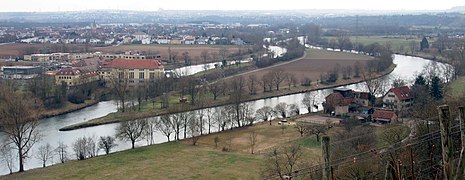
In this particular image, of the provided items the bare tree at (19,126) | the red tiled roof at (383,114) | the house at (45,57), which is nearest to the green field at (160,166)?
the bare tree at (19,126)

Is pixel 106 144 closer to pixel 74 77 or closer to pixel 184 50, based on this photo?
pixel 74 77

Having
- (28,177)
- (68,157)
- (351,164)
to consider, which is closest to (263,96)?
(68,157)

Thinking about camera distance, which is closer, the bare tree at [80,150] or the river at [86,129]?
the bare tree at [80,150]

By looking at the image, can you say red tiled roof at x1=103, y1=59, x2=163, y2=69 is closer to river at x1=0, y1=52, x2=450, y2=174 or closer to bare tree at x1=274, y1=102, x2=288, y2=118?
river at x1=0, y1=52, x2=450, y2=174

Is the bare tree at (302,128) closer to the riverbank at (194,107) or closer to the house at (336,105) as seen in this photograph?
the house at (336,105)

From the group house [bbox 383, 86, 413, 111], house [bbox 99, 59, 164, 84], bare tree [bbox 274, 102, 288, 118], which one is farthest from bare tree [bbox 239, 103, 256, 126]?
house [bbox 99, 59, 164, 84]

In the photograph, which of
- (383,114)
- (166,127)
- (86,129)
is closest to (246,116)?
(166,127)

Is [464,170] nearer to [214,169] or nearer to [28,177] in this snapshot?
[214,169]
